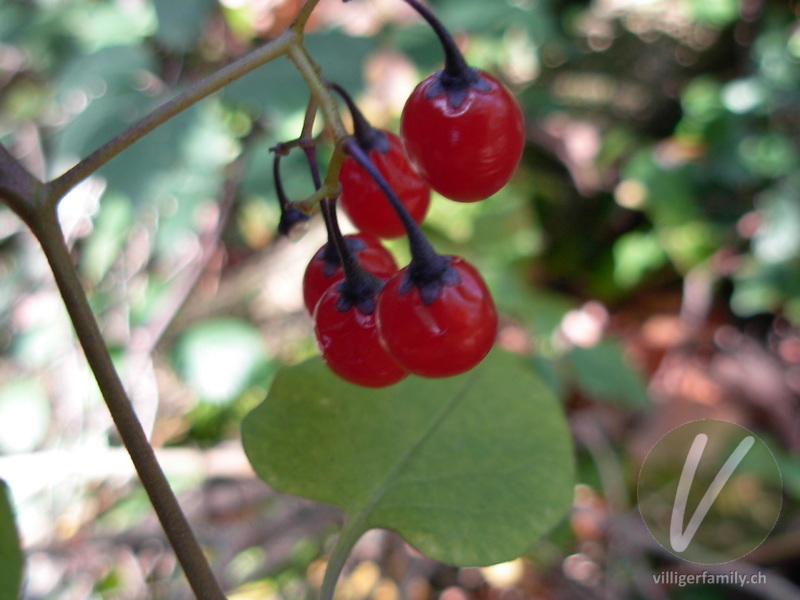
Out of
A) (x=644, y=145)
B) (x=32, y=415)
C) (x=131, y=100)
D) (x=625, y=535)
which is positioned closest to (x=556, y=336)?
(x=625, y=535)

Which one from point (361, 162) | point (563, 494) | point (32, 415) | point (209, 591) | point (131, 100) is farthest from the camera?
point (32, 415)

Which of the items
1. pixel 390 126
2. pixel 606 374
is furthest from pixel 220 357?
pixel 606 374

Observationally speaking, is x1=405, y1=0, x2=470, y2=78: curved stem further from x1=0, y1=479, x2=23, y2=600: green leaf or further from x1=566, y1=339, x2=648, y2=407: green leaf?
x1=566, y1=339, x2=648, y2=407: green leaf

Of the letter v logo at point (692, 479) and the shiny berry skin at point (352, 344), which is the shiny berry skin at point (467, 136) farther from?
the letter v logo at point (692, 479)

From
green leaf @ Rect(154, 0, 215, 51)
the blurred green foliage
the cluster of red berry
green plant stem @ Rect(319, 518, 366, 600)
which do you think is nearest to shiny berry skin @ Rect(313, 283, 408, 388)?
the cluster of red berry

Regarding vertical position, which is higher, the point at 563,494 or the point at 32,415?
the point at 563,494

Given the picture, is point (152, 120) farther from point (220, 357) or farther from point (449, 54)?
point (220, 357)

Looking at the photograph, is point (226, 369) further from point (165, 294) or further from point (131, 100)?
point (131, 100)
